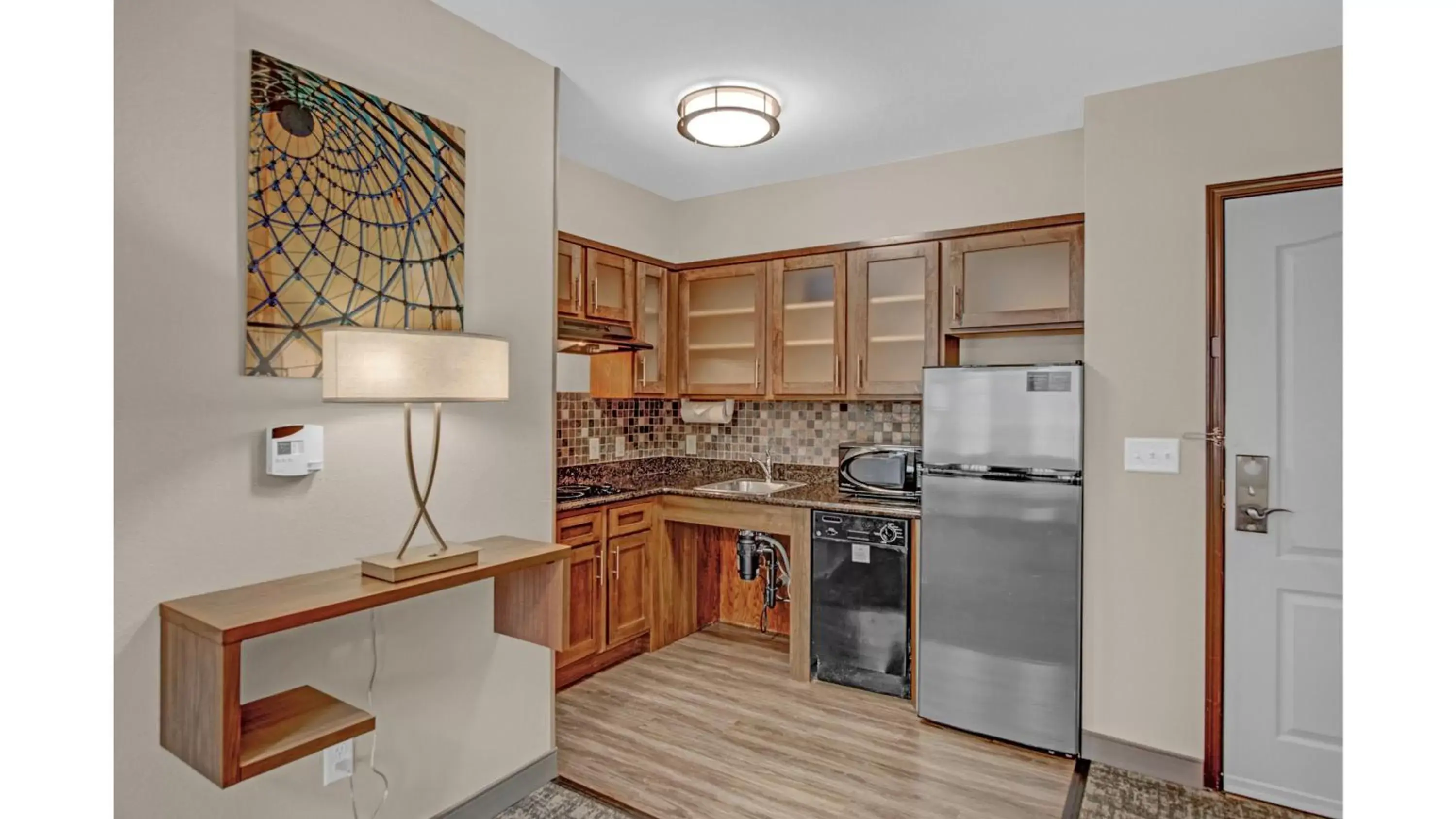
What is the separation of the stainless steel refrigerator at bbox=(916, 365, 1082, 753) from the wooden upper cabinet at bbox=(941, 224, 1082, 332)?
0.49 metres

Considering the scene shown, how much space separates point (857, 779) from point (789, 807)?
32 cm

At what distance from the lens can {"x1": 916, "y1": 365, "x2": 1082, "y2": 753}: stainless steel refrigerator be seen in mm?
2789

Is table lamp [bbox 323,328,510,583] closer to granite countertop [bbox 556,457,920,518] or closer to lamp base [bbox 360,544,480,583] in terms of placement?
lamp base [bbox 360,544,480,583]

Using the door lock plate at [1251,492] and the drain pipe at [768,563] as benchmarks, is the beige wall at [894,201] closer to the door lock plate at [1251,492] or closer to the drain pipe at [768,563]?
the door lock plate at [1251,492]

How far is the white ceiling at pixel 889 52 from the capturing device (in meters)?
2.22

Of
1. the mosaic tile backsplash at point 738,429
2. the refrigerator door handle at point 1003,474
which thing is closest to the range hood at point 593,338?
the mosaic tile backsplash at point 738,429

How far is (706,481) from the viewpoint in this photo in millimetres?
4316

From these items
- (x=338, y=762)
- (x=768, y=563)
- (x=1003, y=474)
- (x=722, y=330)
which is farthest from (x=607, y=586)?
(x=1003, y=474)

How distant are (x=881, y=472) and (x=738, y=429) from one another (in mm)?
1223

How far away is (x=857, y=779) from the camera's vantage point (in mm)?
2609

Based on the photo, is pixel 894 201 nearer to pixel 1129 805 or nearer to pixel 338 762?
pixel 1129 805
